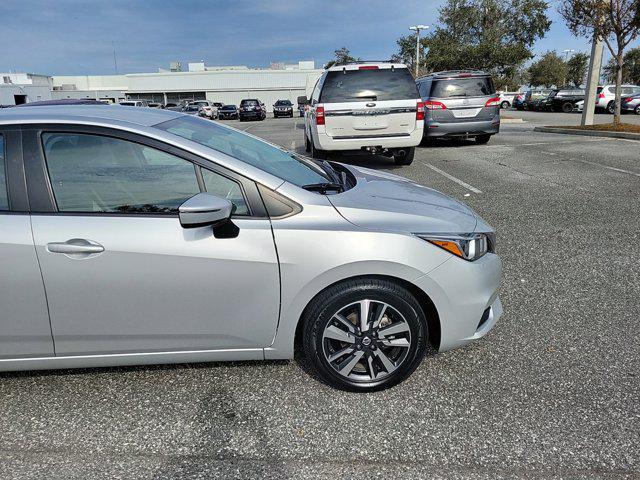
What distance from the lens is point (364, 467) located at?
2.17 meters

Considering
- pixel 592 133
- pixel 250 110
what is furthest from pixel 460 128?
pixel 250 110

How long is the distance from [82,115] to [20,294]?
99cm

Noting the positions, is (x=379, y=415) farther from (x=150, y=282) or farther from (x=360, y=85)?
(x=360, y=85)

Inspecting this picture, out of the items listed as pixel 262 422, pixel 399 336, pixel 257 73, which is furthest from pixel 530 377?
pixel 257 73

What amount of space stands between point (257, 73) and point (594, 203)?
240 ft

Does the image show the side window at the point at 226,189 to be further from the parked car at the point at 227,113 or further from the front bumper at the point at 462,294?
the parked car at the point at 227,113

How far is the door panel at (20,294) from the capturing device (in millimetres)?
2332

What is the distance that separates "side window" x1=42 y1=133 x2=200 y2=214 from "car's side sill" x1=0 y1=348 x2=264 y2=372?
0.77 meters

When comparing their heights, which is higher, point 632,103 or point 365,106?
point 632,103

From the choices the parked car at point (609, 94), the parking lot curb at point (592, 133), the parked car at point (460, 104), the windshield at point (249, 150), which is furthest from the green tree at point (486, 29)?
the windshield at point (249, 150)

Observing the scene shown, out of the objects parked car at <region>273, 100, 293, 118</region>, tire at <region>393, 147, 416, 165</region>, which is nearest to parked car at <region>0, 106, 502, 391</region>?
tire at <region>393, 147, 416, 165</region>

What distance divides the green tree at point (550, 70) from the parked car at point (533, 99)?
26946mm

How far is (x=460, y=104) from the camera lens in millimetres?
12102

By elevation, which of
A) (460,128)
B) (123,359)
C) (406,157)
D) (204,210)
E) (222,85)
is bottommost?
(123,359)
